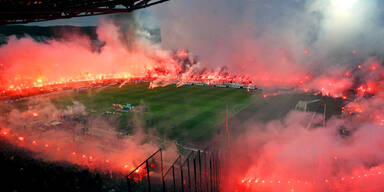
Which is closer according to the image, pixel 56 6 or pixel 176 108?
pixel 56 6

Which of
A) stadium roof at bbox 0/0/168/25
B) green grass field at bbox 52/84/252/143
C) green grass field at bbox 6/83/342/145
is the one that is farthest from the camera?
green grass field at bbox 6/83/342/145

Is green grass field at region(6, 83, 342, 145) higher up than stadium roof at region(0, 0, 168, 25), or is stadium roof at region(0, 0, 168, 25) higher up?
stadium roof at region(0, 0, 168, 25)

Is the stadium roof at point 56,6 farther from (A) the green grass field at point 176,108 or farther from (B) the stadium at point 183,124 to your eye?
(A) the green grass field at point 176,108

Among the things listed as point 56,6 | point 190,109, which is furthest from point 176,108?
point 56,6

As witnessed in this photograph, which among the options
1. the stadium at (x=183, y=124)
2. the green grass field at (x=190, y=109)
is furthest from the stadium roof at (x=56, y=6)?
the green grass field at (x=190, y=109)

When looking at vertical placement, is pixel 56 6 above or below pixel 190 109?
above

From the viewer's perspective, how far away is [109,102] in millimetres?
18297

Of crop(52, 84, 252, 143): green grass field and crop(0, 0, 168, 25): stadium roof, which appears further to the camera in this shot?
crop(52, 84, 252, 143): green grass field

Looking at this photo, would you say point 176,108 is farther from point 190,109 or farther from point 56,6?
point 56,6

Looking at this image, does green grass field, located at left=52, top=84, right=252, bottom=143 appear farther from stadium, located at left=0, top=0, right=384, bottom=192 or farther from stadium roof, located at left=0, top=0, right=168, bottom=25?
stadium roof, located at left=0, top=0, right=168, bottom=25

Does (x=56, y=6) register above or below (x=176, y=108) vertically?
above

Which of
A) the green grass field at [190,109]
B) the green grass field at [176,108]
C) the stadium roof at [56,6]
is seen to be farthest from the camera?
the green grass field at [190,109]

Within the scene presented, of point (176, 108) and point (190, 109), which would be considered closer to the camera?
point (190, 109)

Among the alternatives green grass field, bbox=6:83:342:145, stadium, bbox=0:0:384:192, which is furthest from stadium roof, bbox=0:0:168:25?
green grass field, bbox=6:83:342:145
